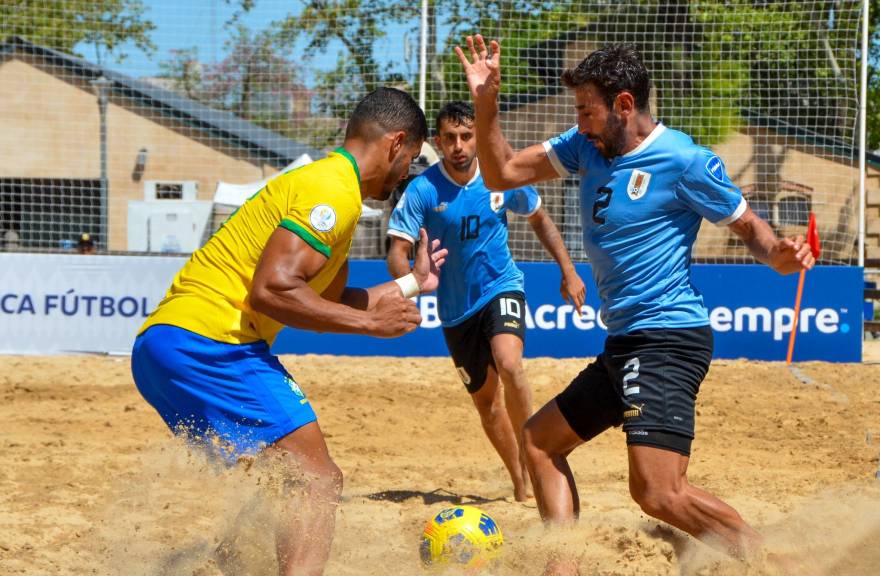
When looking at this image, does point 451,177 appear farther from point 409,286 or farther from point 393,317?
point 393,317

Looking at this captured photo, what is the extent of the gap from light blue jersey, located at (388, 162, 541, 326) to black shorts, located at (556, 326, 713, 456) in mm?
1905

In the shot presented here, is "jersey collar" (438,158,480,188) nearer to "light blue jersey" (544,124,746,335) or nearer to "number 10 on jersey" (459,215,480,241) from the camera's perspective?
"number 10 on jersey" (459,215,480,241)

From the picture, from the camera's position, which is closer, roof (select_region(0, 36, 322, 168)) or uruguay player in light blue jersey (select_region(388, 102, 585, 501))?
uruguay player in light blue jersey (select_region(388, 102, 585, 501))

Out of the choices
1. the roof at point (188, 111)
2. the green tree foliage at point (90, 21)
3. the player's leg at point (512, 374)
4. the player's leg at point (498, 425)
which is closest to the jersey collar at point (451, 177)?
the player's leg at point (512, 374)

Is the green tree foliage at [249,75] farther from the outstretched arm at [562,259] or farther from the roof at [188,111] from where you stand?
the outstretched arm at [562,259]

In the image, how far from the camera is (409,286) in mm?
3977

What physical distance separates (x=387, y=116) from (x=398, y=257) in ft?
7.40

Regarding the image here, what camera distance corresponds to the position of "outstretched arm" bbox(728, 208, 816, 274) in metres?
3.63

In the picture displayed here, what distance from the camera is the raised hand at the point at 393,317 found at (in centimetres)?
354

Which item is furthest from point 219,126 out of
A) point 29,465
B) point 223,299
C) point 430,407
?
point 223,299

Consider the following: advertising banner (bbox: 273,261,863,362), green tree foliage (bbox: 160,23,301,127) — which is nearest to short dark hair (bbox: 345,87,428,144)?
advertising banner (bbox: 273,261,863,362)

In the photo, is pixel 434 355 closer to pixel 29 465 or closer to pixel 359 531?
pixel 29 465

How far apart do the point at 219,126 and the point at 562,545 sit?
44.1 ft

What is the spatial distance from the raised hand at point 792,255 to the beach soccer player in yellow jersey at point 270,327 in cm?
137
